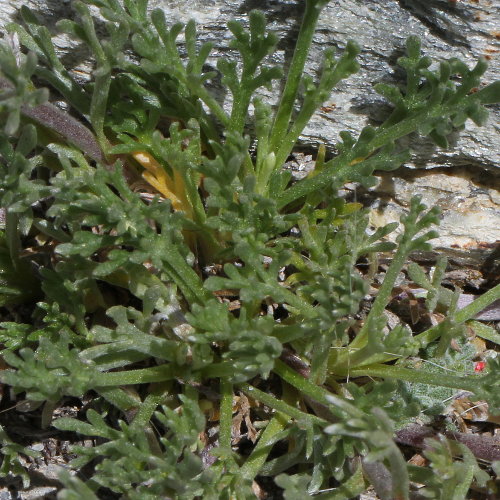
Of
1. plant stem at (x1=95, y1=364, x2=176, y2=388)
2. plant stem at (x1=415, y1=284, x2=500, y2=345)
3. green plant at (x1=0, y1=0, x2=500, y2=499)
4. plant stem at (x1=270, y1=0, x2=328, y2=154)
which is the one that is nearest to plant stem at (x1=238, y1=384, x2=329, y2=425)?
green plant at (x1=0, y1=0, x2=500, y2=499)

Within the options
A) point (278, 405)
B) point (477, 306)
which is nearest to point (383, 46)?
point (477, 306)

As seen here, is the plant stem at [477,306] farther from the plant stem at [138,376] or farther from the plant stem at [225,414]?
the plant stem at [138,376]

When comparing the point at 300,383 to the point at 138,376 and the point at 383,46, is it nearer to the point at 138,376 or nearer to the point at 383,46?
the point at 138,376

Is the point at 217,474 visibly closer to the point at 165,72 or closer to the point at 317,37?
the point at 165,72

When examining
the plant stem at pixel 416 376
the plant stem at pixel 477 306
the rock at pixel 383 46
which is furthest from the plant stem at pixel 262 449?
the rock at pixel 383 46

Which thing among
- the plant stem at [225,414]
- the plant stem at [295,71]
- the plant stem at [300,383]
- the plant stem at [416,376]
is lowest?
the plant stem at [225,414]
